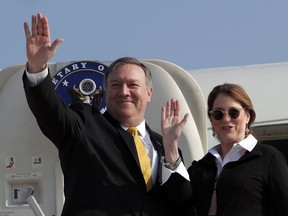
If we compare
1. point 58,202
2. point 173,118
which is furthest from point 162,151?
point 58,202

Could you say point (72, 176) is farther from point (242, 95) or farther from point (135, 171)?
point (242, 95)

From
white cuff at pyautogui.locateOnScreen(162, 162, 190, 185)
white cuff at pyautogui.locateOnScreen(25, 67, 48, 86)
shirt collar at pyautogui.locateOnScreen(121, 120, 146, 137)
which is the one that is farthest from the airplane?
white cuff at pyautogui.locateOnScreen(25, 67, 48, 86)

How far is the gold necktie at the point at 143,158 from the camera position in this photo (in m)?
3.33

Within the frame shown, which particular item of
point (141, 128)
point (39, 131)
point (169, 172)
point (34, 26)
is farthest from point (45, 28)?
point (39, 131)

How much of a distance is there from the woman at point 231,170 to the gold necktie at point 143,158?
3.5 inches

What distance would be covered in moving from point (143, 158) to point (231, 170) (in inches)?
17.2

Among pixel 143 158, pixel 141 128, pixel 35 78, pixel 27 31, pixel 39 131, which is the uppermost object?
pixel 27 31

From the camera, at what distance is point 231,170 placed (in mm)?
3307

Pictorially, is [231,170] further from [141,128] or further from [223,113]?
[141,128]

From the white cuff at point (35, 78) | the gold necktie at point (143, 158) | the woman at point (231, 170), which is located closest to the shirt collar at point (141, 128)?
the gold necktie at point (143, 158)

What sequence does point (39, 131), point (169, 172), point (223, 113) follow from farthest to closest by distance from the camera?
1. point (39, 131)
2. point (223, 113)
3. point (169, 172)

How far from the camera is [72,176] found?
322 cm

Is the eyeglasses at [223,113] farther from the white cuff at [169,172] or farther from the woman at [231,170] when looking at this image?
the white cuff at [169,172]

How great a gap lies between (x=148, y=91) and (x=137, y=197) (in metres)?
0.57
